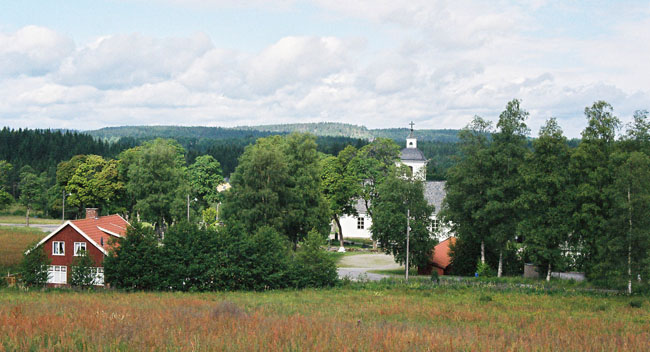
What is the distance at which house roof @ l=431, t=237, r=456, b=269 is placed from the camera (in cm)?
4672

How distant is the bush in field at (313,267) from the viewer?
1352 inches

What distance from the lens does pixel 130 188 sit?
58844 millimetres

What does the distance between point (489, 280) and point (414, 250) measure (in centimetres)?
886

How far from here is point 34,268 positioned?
31141 mm

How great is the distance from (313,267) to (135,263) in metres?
10.7

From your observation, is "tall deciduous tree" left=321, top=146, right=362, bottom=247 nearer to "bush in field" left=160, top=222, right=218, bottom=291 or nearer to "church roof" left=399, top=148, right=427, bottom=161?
"church roof" left=399, top=148, right=427, bottom=161

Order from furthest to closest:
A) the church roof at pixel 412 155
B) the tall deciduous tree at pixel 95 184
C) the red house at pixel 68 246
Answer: the church roof at pixel 412 155 → the tall deciduous tree at pixel 95 184 → the red house at pixel 68 246

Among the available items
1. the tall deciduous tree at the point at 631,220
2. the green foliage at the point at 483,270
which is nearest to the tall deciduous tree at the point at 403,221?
the green foliage at the point at 483,270

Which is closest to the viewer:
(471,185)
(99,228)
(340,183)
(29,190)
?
(99,228)

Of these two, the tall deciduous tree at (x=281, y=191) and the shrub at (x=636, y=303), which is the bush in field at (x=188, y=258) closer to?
the tall deciduous tree at (x=281, y=191)

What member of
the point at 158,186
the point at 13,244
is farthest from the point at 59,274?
the point at 158,186

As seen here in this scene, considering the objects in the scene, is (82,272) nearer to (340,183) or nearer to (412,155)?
(340,183)

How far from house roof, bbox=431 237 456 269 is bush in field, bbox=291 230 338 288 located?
14623 mm

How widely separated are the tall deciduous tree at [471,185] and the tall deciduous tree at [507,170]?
724mm
